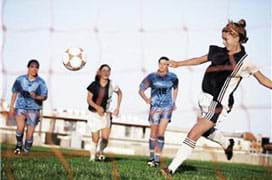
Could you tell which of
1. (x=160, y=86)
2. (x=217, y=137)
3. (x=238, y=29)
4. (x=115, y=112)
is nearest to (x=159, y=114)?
(x=160, y=86)

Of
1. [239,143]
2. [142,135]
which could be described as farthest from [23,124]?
[142,135]

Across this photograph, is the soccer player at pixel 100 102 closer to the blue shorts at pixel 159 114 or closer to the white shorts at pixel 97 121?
the white shorts at pixel 97 121

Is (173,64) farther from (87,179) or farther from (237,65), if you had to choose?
(87,179)

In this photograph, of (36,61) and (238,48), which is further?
(36,61)

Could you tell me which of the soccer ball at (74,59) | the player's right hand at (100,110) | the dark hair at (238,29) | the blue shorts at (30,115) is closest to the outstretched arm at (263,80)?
the dark hair at (238,29)

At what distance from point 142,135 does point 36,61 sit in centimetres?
3941

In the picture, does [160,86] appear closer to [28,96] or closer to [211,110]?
[28,96]

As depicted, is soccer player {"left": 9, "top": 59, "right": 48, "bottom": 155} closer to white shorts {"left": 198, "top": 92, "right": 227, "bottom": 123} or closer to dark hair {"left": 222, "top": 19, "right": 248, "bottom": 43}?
white shorts {"left": 198, "top": 92, "right": 227, "bottom": 123}

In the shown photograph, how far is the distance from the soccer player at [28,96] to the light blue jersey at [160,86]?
1.75 m

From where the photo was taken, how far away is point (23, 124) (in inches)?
377

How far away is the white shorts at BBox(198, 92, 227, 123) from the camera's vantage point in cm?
611

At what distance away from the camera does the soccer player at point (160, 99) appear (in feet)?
28.3

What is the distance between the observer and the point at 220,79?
621 centimetres

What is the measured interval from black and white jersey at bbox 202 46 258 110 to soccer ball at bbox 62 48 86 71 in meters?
3.10
